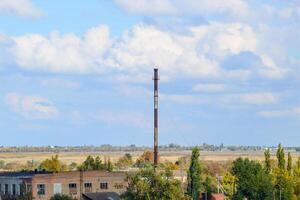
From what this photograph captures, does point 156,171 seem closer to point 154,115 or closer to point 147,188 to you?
point 147,188

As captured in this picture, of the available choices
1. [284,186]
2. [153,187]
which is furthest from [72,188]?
[153,187]

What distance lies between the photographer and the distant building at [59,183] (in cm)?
11144

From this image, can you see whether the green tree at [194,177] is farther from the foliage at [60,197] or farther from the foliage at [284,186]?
the foliage at [60,197]

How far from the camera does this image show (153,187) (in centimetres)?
8156

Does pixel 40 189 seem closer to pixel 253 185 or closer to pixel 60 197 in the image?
pixel 60 197

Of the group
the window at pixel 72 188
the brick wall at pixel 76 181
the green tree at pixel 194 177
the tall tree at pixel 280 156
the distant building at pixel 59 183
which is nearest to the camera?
the green tree at pixel 194 177

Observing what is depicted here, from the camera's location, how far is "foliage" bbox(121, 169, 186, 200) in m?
80.8

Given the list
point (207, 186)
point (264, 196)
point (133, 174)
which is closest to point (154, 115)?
point (207, 186)

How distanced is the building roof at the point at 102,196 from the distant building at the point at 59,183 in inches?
47.0

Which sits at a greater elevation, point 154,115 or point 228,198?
point 154,115

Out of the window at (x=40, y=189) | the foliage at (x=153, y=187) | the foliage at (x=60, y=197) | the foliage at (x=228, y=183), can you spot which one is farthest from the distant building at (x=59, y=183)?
the foliage at (x=153, y=187)

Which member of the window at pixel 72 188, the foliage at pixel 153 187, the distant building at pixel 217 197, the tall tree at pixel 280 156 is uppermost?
the tall tree at pixel 280 156

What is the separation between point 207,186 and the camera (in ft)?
389

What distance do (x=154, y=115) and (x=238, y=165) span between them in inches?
550
